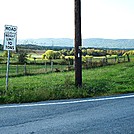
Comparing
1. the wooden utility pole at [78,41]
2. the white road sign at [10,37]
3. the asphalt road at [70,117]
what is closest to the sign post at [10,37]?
the white road sign at [10,37]

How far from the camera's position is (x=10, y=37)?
1152 centimetres

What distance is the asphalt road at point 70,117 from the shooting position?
6504 millimetres

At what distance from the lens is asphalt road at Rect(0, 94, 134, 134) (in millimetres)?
6504

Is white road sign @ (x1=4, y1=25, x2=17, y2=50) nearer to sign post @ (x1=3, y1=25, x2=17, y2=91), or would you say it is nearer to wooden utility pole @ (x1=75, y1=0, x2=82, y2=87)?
sign post @ (x1=3, y1=25, x2=17, y2=91)

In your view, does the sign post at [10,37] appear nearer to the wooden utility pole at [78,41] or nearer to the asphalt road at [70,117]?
the wooden utility pole at [78,41]

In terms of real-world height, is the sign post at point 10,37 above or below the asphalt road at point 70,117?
above

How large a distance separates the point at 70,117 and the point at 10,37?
5.07 metres

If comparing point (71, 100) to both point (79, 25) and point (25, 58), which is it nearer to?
point (79, 25)

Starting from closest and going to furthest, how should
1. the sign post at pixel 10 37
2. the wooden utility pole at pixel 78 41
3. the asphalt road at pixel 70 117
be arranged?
the asphalt road at pixel 70 117, the sign post at pixel 10 37, the wooden utility pole at pixel 78 41

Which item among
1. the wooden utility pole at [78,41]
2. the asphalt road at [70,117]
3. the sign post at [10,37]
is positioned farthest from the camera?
the wooden utility pole at [78,41]

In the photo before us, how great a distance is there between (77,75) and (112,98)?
2.73 m

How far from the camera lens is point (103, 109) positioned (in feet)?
28.6

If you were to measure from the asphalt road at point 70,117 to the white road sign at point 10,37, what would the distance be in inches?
119

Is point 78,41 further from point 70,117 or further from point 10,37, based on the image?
point 70,117
